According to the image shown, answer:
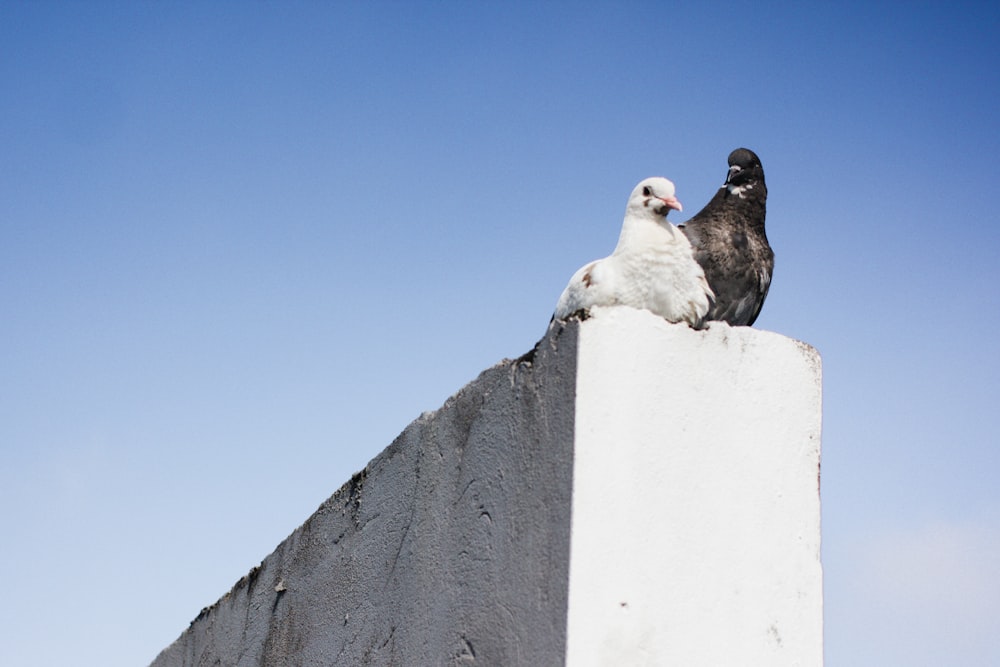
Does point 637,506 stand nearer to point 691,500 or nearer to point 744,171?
point 691,500

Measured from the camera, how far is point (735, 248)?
366 centimetres

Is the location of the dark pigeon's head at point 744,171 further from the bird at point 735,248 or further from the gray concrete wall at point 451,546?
the gray concrete wall at point 451,546

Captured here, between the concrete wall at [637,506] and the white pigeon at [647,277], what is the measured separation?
31cm

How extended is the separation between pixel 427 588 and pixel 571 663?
2.32 feet

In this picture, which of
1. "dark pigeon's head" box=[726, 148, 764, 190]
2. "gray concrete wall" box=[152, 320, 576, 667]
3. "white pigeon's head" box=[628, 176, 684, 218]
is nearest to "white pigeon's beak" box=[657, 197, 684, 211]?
"white pigeon's head" box=[628, 176, 684, 218]

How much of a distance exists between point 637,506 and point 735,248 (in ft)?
6.48

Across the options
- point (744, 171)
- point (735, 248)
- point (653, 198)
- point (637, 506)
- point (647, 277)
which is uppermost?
point (744, 171)

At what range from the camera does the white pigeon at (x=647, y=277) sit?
236 centimetres

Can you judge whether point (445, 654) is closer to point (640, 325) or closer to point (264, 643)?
point (640, 325)

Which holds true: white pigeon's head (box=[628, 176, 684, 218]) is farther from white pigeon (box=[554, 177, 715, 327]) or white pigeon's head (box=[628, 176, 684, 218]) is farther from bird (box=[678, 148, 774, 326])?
bird (box=[678, 148, 774, 326])

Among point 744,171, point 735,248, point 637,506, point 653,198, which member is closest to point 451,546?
point 637,506

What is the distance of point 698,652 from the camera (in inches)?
70.9

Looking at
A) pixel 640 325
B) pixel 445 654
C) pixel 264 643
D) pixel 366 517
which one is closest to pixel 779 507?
pixel 640 325

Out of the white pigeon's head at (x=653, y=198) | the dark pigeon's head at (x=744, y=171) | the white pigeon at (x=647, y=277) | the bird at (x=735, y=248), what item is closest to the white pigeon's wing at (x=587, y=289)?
the white pigeon at (x=647, y=277)
